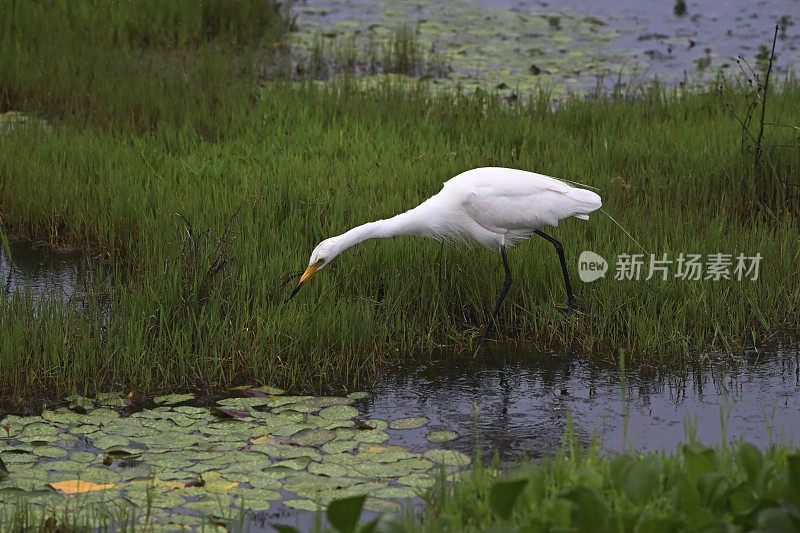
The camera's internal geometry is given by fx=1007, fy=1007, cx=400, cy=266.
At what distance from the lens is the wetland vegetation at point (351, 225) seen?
462 centimetres

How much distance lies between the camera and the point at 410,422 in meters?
4.59

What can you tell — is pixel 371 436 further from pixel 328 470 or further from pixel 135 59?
pixel 135 59

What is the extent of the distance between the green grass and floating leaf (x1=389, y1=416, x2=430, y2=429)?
636 millimetres

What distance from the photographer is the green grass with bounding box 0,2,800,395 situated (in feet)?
17.2

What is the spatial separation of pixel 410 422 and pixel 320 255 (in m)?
1.19

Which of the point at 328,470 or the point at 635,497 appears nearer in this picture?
the point at 635,497

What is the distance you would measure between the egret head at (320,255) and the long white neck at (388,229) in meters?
0.03

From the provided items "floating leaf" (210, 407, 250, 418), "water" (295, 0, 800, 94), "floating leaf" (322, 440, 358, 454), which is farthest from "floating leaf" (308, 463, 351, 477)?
"water" (295, 0, 800, 94)

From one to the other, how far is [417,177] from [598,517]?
4.74m

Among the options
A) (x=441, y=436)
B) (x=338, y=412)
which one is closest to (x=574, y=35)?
(x=338, y=412)

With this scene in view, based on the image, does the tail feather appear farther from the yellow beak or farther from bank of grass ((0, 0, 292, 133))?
bank of grass ((0, 0, 292, 133))

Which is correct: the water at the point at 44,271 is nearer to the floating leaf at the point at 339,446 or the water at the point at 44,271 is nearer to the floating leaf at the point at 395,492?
the floating leaf at the point at 339,446

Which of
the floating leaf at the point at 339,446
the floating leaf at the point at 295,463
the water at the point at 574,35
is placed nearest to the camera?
the floating leaf at the point at 295,463

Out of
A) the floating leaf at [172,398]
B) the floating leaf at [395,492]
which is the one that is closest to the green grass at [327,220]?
the floating leaf at [172,398]
